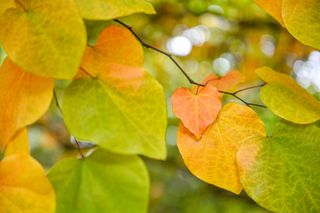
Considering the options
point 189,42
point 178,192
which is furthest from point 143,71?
point 178,192

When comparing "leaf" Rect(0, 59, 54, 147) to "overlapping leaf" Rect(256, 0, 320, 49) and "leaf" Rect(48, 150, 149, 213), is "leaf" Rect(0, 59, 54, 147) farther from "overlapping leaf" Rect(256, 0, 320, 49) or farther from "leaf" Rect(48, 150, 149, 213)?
"overlapping leaf" Rect(256, 0, 320, 49)

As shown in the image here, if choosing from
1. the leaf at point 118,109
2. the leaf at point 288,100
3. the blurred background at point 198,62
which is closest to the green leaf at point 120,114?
the leaf at point 118,109

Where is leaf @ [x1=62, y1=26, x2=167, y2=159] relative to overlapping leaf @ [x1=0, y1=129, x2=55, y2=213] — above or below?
above

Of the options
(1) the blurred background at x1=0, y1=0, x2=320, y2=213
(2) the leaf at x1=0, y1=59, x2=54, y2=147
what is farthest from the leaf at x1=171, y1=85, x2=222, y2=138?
(1) the blurred background at x1=0, y1=0, x2=320, y2=213

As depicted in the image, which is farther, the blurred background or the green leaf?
the blurred background

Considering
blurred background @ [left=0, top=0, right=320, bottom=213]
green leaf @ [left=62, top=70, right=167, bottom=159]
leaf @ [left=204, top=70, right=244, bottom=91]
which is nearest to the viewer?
green leaf @ [left=62, top=70, right=167, bottom=159]

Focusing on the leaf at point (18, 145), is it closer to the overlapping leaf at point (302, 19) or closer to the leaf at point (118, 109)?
the leaf at point (118, 109)
